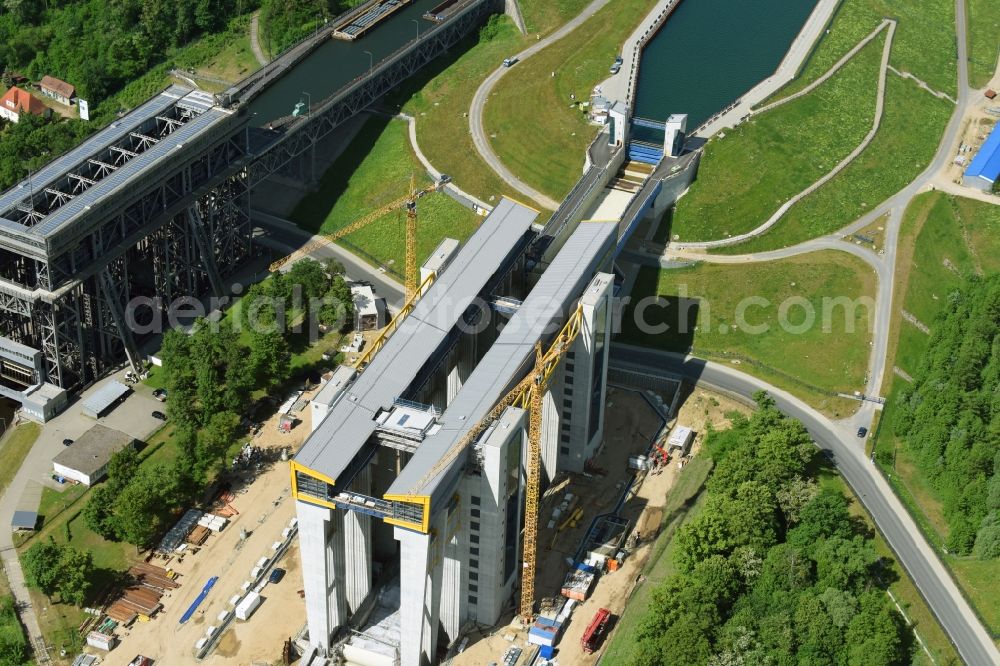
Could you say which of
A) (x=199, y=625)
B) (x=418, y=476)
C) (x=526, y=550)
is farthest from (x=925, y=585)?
(x=199, y=625)

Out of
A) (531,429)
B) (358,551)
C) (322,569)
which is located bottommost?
(322,569)

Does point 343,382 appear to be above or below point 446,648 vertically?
above

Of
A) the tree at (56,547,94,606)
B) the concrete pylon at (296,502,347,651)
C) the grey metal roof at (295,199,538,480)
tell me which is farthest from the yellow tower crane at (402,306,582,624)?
the tree at (56,547,94,606)

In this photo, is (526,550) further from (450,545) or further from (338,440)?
(338,440)

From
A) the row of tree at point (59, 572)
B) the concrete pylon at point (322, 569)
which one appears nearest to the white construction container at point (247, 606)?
the concrete pylon at point (322, 569)

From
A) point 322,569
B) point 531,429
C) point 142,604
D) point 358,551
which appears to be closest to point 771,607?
point 531,429

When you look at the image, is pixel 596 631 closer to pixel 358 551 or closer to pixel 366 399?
pixel 358 551

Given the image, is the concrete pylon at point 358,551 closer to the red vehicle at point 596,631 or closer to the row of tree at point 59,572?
the red vehicle at point 596,631

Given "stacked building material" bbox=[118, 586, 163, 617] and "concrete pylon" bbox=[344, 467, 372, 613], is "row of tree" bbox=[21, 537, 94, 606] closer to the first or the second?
"stacked building material" bbox=[118, 586, 163, 617]
